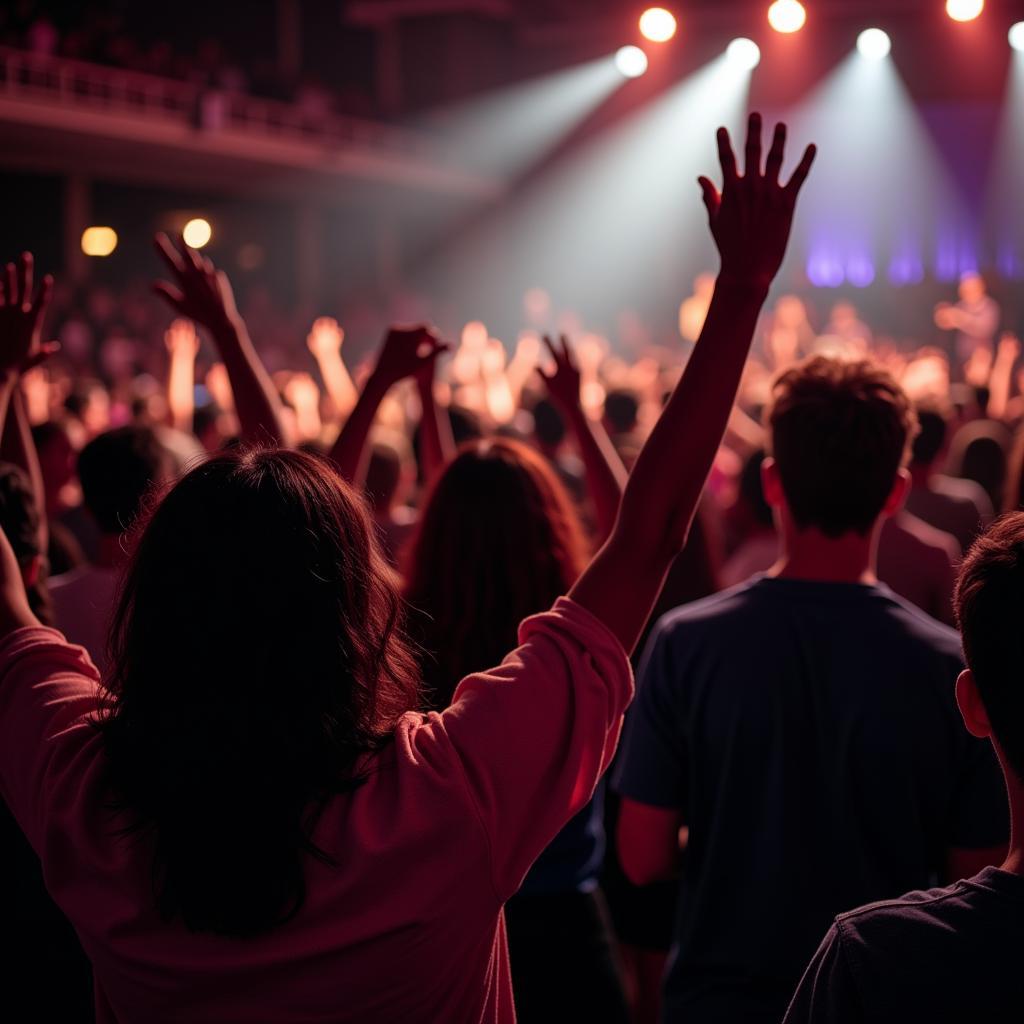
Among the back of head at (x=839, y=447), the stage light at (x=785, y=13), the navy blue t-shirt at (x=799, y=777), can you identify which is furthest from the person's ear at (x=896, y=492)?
the stage light at (x=785, y=13)

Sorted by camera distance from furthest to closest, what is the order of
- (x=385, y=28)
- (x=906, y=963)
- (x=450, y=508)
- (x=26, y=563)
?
1. (x=385, y=28)
2. (x=450, y=508)
3. (x=26, y=563)
4. (x=906, y=963)

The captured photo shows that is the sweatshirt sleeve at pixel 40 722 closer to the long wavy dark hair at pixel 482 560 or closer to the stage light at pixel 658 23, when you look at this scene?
the long wavy dark hair at pixel 482 560

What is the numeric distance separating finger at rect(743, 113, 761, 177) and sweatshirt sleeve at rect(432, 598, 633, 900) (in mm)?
496

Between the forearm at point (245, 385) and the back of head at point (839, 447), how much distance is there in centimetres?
83

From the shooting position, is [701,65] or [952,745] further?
[701,65]

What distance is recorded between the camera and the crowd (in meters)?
0.99

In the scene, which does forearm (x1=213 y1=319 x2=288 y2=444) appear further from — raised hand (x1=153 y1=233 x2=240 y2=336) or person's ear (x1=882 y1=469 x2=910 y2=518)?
person's ear (x1=882 y1=469 x2=910 y2=518)

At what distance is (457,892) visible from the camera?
100 cm

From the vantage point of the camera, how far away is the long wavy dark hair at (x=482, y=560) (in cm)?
191

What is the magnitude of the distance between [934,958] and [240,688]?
1.98ft

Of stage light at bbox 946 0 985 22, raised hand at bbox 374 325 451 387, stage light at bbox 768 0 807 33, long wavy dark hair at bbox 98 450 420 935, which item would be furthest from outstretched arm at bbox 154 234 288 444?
stage light at bbox 768 0 807 33

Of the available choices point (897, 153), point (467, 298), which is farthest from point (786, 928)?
point (467, 298)

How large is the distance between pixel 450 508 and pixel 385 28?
20527 millimetres

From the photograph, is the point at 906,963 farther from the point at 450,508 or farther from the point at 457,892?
the point at 450,508
